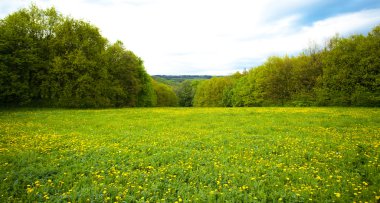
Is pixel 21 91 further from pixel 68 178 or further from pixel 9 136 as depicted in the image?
pixel 68 178

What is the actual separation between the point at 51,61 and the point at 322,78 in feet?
161

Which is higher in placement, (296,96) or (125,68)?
(125,68)

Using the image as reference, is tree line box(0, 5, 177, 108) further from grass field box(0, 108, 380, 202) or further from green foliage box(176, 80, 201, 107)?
green foliage box(176, 80, 201, 107)

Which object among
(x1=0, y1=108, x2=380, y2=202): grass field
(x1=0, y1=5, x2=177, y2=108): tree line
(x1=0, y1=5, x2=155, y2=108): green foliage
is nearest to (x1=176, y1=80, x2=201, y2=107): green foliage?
(x1=0, y1=5, x2=177, y2=108): tree line

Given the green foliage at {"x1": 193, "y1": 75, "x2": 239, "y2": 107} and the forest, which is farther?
the green foliage at {"x1": 193, "y1": 75, "x2": 239, "y2": 107}

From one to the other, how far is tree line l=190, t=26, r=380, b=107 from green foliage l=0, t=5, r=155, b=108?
38098 millimetres

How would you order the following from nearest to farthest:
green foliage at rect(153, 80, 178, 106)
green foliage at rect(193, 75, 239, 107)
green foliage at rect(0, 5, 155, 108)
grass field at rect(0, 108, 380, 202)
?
grass field at rect(0, 108, 380, 202) < green foliage at rect(0, 5, 155, 108) < green foliage at rect(193, 75, 239, 107) < green foliage at rect(153, 80, 178, 106)

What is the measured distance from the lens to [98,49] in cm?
3662

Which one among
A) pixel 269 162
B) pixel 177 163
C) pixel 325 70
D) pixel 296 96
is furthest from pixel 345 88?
pixel 177 163

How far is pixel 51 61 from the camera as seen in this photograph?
32031mm

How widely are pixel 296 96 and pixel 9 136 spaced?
1959 inches

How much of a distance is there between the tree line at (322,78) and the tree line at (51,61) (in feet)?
125

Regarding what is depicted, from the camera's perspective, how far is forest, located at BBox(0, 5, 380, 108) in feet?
94.9

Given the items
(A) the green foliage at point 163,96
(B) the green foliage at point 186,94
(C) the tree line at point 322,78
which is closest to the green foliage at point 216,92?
(C) the tree line at point 322,78
